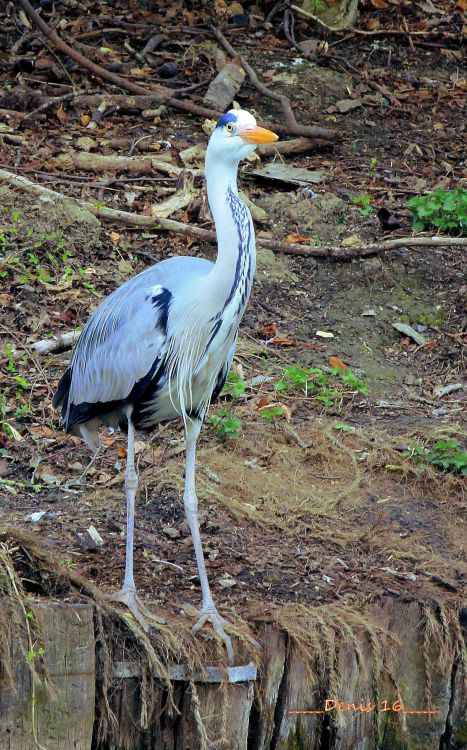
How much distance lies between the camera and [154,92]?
9.62 m

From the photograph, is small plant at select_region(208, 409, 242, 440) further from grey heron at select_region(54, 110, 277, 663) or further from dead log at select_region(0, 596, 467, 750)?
dead log at select_region(0, 596, 467, 750)

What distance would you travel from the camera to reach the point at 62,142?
352 inches

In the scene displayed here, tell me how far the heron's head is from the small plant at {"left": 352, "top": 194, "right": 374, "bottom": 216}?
155 inches

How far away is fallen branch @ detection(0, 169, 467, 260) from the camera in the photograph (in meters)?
7.92

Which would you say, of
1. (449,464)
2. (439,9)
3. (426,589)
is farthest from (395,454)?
(439,9)

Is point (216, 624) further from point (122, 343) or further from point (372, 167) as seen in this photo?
point (372, 167)

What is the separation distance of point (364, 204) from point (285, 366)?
2.02 meters

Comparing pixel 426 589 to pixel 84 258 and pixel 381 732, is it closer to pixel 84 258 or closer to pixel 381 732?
A: pixel 381 732

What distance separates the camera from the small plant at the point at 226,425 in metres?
6.42

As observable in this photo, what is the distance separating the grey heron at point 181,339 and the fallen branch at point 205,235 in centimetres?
258

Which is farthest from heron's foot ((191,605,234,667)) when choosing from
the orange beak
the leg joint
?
the orange beak

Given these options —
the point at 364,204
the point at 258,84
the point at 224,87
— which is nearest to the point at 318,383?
the point at 364,204

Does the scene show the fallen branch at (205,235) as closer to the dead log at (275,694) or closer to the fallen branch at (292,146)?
the fallen branch at (292,146)

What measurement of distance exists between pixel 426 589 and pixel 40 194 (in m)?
4.31
